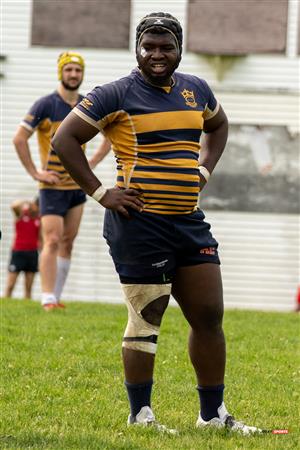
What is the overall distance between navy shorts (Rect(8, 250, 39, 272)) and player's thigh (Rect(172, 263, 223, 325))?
11.5 metres

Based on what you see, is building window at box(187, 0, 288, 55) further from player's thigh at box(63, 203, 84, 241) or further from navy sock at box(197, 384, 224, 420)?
navy sock at box(197, 384, 224, 420)

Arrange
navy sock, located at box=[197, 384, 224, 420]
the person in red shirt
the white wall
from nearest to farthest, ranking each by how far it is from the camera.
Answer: navy sock, located at box=[197, 384, 224, 420] < the person in red shirt < the white wall

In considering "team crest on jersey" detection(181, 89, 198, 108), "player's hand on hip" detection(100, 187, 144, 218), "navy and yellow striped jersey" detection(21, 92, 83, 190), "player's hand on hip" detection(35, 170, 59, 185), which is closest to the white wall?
"navy and yellow striped jersey" detection(21, 92, 83, 190)

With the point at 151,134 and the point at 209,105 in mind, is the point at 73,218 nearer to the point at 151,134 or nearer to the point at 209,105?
the point at 209,105

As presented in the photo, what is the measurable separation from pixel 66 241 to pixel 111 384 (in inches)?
174

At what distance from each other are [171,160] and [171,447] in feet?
4.71

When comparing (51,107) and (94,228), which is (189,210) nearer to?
(51,107)

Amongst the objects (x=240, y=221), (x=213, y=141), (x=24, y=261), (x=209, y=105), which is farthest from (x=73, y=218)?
(x=240, y=221)

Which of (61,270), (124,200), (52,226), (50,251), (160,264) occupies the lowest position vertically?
(61,270)

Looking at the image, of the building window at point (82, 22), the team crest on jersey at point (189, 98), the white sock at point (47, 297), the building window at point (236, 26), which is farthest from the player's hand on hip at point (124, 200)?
the building window at point (82, 22)

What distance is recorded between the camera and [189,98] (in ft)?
19.5

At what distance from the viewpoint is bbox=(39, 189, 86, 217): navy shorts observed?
11.1 m

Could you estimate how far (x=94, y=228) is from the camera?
21016 millimetres

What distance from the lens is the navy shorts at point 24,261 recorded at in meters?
17.4
